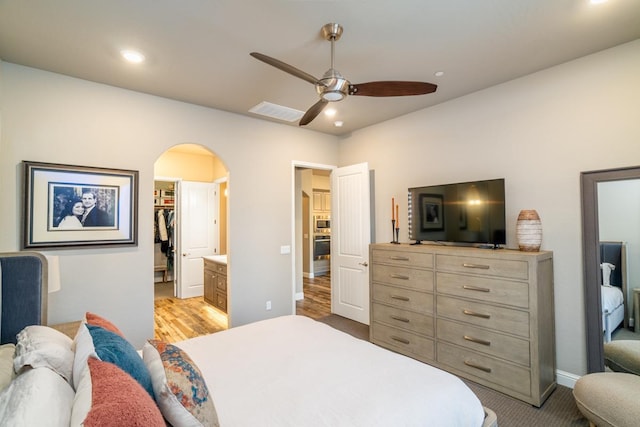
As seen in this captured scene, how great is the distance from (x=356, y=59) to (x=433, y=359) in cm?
295

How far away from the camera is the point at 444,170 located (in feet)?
11.8

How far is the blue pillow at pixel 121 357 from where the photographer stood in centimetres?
112

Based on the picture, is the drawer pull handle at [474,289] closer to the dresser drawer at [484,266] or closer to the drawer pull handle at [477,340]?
the dresser drawer at [484,266]

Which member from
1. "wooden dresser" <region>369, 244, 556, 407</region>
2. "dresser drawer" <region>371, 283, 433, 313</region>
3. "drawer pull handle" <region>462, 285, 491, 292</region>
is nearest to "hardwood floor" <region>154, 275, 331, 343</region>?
"dresser drawer" <region>371, 283, 433, 313</region>

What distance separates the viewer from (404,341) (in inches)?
128

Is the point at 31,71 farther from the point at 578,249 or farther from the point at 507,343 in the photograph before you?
the point at 578,249

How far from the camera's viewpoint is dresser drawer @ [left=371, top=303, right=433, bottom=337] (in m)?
3.07

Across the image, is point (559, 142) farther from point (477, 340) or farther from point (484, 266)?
point (477, 340)

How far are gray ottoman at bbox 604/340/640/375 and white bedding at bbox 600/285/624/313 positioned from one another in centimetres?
26

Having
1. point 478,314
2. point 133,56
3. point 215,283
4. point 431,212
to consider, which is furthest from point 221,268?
point 478,314

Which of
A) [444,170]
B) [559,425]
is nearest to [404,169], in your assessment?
[444,170]

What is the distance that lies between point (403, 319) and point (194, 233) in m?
4.34

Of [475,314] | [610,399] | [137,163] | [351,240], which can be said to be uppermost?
[137,163]

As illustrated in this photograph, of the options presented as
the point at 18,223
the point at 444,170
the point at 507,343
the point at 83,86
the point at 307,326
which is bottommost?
the point at 507,343
